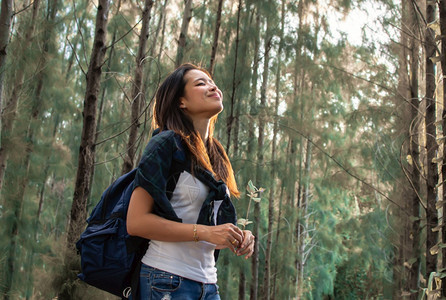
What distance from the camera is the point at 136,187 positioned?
1287 mm

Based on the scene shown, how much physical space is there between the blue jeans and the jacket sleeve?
159 mm

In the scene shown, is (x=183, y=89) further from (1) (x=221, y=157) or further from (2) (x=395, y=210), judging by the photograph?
(2) (x=395, y=210)

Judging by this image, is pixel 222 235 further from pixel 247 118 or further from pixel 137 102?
pixel 247 118

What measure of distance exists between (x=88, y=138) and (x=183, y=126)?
1.23 m

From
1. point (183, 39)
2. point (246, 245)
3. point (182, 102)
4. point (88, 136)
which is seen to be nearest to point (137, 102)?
point (88, 136)

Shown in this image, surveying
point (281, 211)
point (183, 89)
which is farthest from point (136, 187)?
point (281, 211)

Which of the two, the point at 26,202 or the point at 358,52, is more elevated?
the point at 358,52

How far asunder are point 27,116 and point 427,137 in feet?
20.0

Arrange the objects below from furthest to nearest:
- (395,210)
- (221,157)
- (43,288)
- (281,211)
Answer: (281,211)
(395,210)
(43,288)
(221,157)

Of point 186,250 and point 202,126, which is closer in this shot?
point 186,250

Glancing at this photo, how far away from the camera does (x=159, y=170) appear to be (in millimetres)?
1273

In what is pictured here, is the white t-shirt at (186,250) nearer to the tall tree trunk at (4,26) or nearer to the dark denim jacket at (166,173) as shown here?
the dark denim jacket at (166,173)

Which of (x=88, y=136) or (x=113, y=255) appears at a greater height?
(x=88, y=136)

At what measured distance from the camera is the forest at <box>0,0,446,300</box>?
270cm
